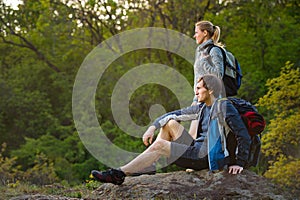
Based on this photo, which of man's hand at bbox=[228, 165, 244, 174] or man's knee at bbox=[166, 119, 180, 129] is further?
man's knee at bbox=[166, 119, 180, 129]

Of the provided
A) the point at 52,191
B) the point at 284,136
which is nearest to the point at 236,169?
the point at 52,191

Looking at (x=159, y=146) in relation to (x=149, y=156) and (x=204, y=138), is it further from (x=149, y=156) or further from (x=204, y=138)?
(x=204, y=138)

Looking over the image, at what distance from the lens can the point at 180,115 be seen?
5398 millimetres

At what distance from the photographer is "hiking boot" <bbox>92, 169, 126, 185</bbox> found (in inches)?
197

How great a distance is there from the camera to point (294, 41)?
44.7 feet

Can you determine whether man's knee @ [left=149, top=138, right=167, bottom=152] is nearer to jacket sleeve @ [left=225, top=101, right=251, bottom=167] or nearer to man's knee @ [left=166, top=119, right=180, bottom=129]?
man's knee @ [left=166, top=119, right=180, bottom=129]

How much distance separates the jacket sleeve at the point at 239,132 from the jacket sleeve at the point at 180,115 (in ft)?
1.78

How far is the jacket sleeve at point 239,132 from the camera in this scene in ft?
16.0

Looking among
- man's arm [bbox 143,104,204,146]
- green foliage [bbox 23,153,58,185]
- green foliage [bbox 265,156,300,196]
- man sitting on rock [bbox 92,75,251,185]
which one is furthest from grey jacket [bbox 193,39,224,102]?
green foliage [bbox 23,153,58,185]

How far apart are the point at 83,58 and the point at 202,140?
10.7 m

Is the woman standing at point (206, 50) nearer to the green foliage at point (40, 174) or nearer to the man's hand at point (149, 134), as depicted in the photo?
the man's hand at point (149, 134)

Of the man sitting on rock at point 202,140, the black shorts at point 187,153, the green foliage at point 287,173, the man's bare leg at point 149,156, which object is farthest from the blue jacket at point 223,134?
the green foliage at point 287,173

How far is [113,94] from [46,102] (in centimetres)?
226

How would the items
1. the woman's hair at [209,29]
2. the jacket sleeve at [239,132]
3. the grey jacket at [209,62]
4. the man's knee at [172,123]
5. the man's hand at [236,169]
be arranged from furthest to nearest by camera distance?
the woman's hair at [209,29] < the grey jacket at [209,62] < the man's knee at [172,123] < the man's hand at [236,169] < the jacket sleeve at [239,132]
